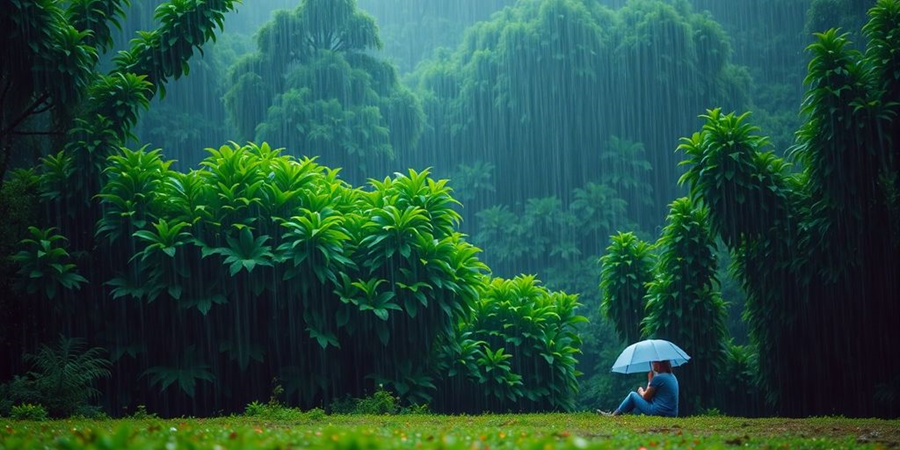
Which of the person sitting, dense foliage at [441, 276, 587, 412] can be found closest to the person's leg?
the person sitting

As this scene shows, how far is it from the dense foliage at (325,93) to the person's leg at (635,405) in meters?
17.7

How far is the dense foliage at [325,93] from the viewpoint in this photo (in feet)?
89.5

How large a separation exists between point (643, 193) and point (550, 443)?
26.2m

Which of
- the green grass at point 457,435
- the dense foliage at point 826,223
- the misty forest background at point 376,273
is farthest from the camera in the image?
the dense foliage at point 826,223

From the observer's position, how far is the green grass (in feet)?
13.7

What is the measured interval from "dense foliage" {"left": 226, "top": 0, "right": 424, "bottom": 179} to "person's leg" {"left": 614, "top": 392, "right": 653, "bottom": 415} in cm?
1766

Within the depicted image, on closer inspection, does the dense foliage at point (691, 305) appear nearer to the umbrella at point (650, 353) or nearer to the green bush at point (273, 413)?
the umbrella at point (650, 353)

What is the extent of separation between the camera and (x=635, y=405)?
11453 mm

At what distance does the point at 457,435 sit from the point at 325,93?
77.5ft

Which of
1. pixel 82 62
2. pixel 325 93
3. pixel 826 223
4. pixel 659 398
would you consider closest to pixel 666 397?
pixel 659 398

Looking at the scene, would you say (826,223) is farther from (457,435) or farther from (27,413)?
(27,413)

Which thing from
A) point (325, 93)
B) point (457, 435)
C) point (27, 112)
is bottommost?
point (457, 435)

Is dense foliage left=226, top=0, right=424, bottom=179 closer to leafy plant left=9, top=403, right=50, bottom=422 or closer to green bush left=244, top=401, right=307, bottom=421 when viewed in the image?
green bush left=244, top=401, right=307, bottom=421

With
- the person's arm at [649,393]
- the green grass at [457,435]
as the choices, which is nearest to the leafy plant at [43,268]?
the green grass at [457,435]
